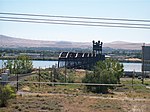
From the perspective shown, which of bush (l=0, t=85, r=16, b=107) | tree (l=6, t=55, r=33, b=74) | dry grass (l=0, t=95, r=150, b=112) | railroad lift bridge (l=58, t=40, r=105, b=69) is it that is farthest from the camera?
railroad lift bridge (l=58, t=40, r=105, b=69)

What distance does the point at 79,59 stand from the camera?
77875 mm

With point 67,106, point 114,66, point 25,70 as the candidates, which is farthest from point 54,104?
point 25,70

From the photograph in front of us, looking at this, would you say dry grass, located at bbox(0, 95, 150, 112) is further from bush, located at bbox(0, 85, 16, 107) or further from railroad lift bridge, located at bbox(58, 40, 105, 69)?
railroad lift bridge, located at bbox(58, 40, 105, 69)

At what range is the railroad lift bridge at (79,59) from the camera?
71688mm

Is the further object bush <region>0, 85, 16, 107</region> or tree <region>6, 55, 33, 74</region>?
tree <region>6, 55, 33, 74</region>

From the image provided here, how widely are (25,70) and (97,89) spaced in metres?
20.9

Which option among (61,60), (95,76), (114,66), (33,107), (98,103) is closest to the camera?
(33,107)

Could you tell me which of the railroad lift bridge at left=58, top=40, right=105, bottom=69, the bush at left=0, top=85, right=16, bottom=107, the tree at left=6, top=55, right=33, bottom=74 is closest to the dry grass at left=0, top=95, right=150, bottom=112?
the bush at left=0, top=85, right=16, bottom=107

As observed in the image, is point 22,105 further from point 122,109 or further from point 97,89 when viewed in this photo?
point 97,89

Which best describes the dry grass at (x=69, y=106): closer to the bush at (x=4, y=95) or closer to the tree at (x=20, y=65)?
the bush at (x=4, y=95)

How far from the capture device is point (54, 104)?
76.1 ft

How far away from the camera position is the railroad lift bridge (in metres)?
71.7

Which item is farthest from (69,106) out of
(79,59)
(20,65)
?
(79,59)

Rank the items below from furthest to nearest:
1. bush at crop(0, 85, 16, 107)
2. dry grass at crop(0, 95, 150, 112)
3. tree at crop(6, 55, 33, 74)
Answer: tree at crop(6, 55, 33, 74)
bush at crop(0, 85, 16, 107)
dry grass at crop(0, 95, 150, 112)
